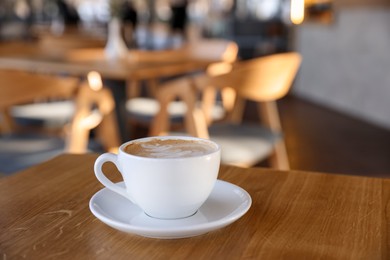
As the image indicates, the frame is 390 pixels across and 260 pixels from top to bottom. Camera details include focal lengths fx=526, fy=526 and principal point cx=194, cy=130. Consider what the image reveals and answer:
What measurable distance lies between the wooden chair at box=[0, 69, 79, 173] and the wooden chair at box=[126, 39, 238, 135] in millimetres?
538

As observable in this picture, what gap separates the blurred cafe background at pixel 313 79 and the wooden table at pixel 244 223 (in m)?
1.19

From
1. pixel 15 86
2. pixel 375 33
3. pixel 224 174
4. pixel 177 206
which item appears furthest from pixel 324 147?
pixel 177 206

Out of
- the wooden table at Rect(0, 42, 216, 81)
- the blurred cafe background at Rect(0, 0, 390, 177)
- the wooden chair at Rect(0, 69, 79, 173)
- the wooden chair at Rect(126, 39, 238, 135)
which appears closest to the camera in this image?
the wooden chair at Rect(0, 69, 79, 173)

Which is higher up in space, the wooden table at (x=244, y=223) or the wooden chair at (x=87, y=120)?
the wooden table at (x=244, y=223)

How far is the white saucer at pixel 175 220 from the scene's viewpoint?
1.98ft

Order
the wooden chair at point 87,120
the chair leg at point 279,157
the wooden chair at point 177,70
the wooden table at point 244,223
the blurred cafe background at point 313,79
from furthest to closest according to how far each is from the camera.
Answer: the wooden chair at point 177,70
the blurred cafe background at point 313,79
the chair leg at point 279,157
the wooden chair at point 87,120
the wooden table at point 244,223

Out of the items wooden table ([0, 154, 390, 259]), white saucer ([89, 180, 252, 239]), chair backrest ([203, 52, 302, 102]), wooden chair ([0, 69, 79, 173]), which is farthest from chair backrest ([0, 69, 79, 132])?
white saucer ([89, 180, 252, 239])

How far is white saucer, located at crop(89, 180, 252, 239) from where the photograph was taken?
60 cm

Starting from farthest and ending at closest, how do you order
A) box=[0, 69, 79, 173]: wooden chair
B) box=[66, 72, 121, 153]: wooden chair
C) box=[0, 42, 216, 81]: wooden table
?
1. box=[0, 42, 216, 81]: wooden table
2. box=[66, 72, 121, 153]: wooden chair
3. box=[0, 69, 79, 173]: wooden chair

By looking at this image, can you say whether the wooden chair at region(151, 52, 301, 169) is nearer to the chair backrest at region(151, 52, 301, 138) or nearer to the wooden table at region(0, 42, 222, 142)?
the chair backrest at region(151, 52, 301, 138)

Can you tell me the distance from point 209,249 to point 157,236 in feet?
0.21

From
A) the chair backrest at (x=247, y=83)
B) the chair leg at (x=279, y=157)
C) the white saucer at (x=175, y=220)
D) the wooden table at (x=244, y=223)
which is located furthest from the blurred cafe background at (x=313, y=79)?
the white saucer at (x=175, y=220)

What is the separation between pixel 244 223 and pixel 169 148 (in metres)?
0.14

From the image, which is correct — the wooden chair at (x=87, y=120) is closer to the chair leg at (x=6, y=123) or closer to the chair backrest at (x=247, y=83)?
the chair backrest at (x=247, y=83)
